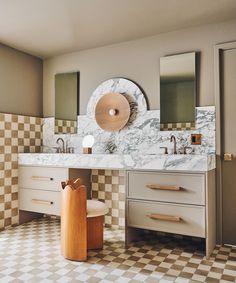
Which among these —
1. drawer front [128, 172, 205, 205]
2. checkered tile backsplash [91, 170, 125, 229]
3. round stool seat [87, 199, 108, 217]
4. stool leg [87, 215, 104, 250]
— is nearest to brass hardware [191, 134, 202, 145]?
drawer front [128, 172, 205, 205]

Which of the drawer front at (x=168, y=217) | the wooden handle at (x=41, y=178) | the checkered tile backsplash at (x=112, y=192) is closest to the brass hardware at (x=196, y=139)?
the drawer front at (x=168, y=217)

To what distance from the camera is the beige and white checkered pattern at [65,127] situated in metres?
3.86

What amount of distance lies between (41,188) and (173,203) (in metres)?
1.70

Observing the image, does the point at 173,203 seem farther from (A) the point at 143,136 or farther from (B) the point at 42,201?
(B) the point at 42,201

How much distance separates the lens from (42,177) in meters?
3.42

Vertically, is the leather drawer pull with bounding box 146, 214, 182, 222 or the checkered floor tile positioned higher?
the leather drawer pull with bounding box 146, 214, 182, 222

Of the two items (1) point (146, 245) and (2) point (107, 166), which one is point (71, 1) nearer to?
(2) point (107, 166)

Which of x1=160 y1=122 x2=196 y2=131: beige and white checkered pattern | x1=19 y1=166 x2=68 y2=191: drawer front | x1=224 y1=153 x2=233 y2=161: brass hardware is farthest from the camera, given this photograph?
x1=19 y1=166 x2=68 y2=191: drawer front

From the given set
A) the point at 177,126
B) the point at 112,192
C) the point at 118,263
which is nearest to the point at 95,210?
the point at 118,263

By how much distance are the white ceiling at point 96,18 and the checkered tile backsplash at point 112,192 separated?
5.66 feet

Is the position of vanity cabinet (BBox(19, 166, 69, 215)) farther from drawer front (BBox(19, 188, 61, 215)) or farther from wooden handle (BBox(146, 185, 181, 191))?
→ wooden handle (BBox(146, 185, 181, 191))

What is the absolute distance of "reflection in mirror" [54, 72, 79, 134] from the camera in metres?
3.86

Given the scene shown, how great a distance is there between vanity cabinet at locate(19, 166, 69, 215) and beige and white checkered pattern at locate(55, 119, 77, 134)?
0.70 m

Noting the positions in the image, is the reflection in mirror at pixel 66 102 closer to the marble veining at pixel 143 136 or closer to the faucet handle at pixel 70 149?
the marble veining at pixel 143 136
